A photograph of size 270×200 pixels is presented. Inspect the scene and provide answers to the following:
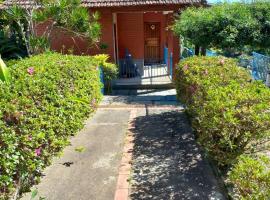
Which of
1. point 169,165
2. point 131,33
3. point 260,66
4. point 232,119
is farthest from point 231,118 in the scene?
point 131,33

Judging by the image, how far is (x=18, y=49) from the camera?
42.1 ft

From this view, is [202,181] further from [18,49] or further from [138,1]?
[18,49]

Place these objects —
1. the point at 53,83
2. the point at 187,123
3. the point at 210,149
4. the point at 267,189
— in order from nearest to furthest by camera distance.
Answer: the point at 267,189, the point at 210,149, the point at 53,83, the point at 187,123

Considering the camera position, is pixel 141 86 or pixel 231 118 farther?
pixel 141 86

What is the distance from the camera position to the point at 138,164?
525 cm

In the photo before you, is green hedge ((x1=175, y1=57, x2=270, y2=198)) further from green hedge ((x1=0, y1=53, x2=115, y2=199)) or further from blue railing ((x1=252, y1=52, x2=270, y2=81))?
blue railing ((x1=252, y1=52, x2=270, y2=81))

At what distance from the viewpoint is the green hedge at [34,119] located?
3216 mm

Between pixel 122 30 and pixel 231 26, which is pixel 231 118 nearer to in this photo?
pixel 231 26

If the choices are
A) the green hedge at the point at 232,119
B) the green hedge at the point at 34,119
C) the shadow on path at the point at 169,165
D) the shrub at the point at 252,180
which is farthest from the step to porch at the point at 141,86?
the shrub at the point at 252,180

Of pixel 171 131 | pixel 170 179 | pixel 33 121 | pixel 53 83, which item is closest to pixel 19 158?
pixel 33 121

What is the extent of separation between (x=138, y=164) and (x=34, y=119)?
6.55ft

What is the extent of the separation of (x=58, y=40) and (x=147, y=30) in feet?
23.4

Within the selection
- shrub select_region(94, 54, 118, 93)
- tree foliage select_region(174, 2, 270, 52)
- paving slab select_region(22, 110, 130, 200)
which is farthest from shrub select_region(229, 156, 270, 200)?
shrub select_region(94, 54, 118, 93)

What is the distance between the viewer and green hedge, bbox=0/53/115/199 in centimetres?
322
